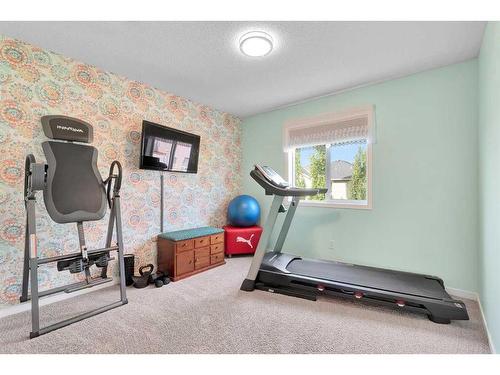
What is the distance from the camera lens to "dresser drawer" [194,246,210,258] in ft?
10.1

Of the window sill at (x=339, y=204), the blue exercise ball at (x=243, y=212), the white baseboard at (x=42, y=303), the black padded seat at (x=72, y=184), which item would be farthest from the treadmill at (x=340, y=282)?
the white baseboard at (x=42, y=303)

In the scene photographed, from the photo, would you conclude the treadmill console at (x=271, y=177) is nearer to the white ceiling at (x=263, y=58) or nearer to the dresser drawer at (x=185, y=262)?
the white ceiling at (x=263, y=58)

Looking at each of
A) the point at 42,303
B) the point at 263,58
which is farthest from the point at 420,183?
the point at 42,303

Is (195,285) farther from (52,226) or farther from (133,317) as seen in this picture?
(52,226)

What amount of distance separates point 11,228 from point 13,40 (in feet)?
5.35

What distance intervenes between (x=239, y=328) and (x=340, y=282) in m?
1.10

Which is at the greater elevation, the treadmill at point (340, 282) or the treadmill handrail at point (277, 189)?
the treadmill handrail at point (277, 189)

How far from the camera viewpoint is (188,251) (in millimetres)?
2980

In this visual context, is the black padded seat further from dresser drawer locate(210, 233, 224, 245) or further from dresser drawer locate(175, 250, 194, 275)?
dresser drawer locate(210, 233, 224, 245)

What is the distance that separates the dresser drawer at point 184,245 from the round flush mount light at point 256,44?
2.22 m

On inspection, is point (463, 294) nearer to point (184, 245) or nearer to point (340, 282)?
point (340, 282)

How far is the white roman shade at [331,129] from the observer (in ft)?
9.67

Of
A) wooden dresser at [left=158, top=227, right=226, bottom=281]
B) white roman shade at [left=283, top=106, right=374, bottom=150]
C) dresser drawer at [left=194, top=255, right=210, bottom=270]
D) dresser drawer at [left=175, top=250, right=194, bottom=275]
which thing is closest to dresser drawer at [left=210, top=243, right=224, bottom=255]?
wooden dresser at [left=158, top=227, right=226, bottom=281]
